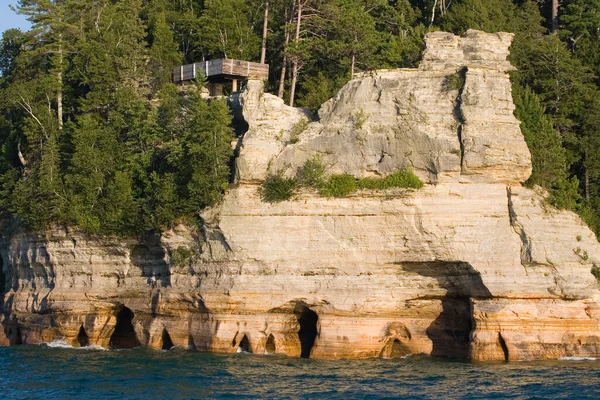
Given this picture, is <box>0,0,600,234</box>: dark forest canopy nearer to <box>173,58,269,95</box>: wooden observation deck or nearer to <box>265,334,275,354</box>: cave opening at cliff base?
<box>173,58,269,95</box>: wooden observation deck

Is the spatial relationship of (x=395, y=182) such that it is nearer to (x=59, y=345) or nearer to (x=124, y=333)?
(x=124, y=333)

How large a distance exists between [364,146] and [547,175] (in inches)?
275

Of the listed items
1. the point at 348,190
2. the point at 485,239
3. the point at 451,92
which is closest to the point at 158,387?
the point at 348,190

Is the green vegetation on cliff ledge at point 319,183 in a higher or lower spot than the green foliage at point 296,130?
lower

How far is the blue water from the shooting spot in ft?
86.9

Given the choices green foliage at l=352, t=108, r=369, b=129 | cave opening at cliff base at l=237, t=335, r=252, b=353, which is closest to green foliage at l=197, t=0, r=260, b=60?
green foliage at l=352, t=108, r=369, b=129

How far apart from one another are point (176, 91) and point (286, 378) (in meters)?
14.9

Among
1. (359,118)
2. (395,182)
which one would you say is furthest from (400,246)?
(359,118)

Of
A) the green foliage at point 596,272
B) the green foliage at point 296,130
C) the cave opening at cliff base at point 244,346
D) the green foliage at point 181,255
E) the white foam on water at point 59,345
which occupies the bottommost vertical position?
the white foam on water at point 59,345

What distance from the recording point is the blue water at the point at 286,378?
26484 millimetres

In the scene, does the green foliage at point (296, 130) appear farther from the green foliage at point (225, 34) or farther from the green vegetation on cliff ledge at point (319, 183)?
the green foliage at point (225, 34)

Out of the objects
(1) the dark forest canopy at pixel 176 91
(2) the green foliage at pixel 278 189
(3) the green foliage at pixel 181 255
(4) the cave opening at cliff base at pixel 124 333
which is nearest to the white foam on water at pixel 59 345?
(4) the cave opening at cliff base at pixel 124 333

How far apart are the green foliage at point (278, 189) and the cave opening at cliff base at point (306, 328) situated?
380cm

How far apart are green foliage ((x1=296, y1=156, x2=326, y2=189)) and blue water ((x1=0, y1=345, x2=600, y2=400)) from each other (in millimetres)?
5931
